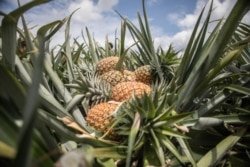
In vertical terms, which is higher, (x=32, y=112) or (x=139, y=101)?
(x=32, y=112)

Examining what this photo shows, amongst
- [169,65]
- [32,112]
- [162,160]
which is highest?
[32,112]

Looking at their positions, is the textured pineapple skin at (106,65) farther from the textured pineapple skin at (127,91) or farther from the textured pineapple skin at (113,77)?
the textured pineapple skin at (127,91)

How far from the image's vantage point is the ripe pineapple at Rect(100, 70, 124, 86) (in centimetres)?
90

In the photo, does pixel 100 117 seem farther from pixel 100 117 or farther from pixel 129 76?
pixel 129 76

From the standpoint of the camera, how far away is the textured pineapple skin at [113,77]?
2.95 ft

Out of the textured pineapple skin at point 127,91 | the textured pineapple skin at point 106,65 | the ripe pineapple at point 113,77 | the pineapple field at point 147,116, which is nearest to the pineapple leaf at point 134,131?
the pineapple field at point 147,116

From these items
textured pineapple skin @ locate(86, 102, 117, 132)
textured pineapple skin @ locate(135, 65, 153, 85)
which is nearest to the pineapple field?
textured pineapple skin @ locate(86, 102, 117, 132)

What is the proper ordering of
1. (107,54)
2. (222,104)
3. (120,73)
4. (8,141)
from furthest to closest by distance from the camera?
(107,54) → (120,73) → (222,104) → (8,141)

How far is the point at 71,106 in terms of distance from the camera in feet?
2.27

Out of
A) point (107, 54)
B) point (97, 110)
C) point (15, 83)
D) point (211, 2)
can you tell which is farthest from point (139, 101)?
point (107, 54)

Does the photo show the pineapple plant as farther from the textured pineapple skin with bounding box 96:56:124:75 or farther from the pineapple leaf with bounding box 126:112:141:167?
the textured pineapple skin with bounding box 96:56:124:75

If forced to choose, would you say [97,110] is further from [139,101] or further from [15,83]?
[15,83]

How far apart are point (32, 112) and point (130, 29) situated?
83 cm

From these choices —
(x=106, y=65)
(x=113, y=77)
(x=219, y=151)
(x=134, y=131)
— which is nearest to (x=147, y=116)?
(x=134, y=131)
